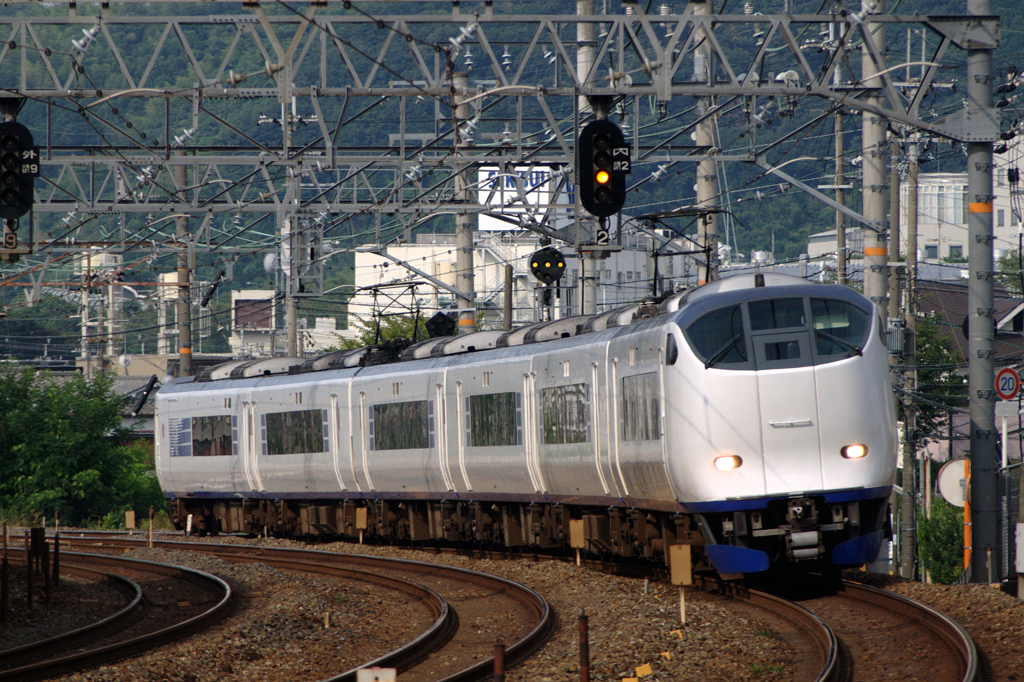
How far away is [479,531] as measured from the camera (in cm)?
2064

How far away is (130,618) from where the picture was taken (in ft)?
50.6

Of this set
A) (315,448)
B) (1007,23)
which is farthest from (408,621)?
(1007,23)

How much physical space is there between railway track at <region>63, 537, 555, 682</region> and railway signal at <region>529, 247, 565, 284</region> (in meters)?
6.33

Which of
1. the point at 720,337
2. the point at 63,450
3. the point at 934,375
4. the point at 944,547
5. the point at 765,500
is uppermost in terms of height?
the point at 934,375

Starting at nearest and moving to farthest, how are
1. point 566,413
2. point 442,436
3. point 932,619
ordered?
point 932,619, point 566,413, point 442,436

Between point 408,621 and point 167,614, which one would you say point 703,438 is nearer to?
point 408,621

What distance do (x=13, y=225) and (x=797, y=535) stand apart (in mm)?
10580

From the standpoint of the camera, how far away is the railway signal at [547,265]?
81.2 ft

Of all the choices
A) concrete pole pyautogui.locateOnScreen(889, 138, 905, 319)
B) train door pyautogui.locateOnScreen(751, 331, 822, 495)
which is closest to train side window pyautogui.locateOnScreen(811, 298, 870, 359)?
train door pyautogui.locateOnScreen(751, 331, 822, 495)

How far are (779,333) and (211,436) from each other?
16819mm

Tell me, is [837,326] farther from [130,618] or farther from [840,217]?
[840,217]

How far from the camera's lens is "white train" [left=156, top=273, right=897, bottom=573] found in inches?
516

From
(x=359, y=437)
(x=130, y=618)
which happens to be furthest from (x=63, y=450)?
(x=130, y=618)

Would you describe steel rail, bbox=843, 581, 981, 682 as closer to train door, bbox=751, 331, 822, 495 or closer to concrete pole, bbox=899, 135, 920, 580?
train door, bbox=751, 331, 822, 495
